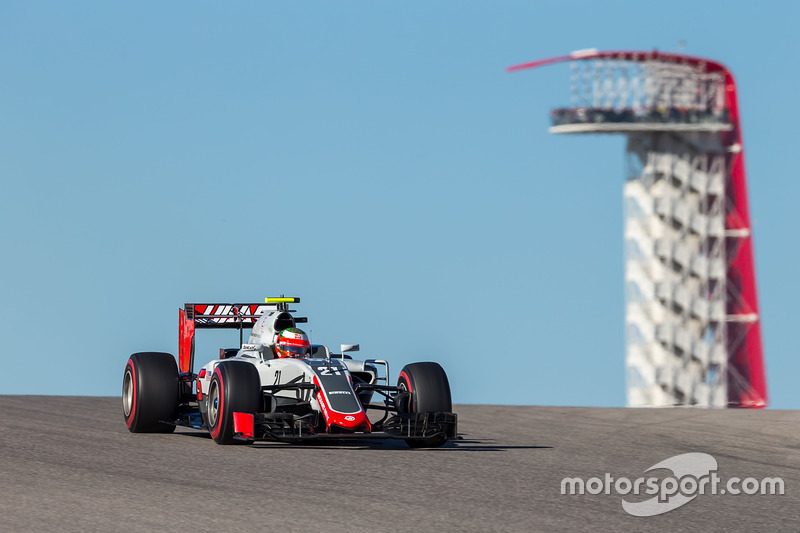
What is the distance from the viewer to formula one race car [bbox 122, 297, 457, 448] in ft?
46.7

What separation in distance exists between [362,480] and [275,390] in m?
3.43

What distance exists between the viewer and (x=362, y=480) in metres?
11.4

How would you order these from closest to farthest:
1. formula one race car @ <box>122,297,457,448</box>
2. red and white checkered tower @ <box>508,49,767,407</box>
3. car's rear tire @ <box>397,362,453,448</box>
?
formula one race car @ <box>122,297,457,448</box>, car's rear tire @ <box>397,362,453,448</box>, red and white checkered tower @ <box>508,49,767,407</box>

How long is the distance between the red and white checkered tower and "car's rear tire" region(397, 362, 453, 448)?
44.8m

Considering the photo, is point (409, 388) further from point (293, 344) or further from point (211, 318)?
point (211, 318)

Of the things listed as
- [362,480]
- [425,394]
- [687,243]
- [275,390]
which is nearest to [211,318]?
[275,390]

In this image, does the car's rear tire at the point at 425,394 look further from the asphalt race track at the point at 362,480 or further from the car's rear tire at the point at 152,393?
the car's rear tire at the point at 152,393

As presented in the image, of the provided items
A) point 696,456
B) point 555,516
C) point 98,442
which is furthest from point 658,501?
point 98,442

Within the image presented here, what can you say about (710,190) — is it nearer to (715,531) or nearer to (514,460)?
(514,460)

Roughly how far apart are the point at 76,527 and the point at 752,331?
53376mm

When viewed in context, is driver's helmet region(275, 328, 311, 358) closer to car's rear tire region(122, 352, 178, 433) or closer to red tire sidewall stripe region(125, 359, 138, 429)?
car's rear tire region(122, 352, 178, 433)

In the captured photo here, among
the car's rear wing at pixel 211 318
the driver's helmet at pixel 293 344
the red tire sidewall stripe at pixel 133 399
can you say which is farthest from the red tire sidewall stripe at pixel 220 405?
the car's rear wing at pixel 211 318

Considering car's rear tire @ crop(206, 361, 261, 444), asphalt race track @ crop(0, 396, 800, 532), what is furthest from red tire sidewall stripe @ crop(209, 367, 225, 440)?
asphalt race track @ crop(0, 396, 800, 532)

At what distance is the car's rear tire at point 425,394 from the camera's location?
49.6ft
